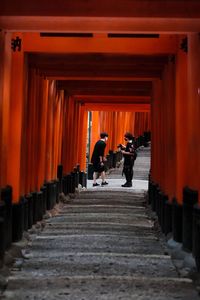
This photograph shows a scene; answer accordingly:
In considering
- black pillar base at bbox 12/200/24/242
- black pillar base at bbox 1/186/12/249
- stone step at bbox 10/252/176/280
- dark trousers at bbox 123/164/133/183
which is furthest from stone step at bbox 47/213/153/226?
dark trousers at bbox 123/164/133/183

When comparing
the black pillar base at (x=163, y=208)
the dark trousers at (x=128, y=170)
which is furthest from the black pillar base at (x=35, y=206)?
the dark trousers at (x=128, y=170)

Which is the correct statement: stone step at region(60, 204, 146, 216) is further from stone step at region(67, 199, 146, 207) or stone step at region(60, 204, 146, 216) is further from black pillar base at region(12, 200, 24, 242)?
black pillar base at region(12, 200, 24, 242)

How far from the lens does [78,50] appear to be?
333 inches

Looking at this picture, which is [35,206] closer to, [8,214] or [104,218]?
[104,218]

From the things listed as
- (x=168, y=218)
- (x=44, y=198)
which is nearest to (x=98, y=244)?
(x=168, y=218)

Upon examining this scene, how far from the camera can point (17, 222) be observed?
26.1 feet

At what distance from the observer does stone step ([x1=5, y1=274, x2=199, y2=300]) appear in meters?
5.40

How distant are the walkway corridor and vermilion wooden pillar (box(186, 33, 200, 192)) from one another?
3.62ft

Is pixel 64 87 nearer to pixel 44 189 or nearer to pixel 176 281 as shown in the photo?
pixel 44 189

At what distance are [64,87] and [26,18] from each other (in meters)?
7.45

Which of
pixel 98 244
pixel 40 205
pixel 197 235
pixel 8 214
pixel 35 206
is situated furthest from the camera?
pixel 40 205

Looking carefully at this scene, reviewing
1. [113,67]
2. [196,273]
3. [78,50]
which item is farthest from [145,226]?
[196,273]

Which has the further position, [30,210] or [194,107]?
[30,210]

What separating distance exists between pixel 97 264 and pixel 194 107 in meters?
2.09
